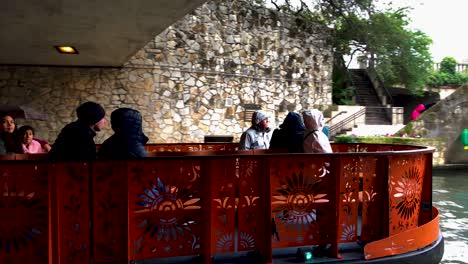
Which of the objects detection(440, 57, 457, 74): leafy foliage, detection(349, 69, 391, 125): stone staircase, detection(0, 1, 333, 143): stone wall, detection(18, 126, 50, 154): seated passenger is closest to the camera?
detection(18, 126, 50, 154): seated passenger

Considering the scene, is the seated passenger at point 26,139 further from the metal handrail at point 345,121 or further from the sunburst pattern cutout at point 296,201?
the metal handrail at point 345,121

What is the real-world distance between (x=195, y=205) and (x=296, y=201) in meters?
0.93

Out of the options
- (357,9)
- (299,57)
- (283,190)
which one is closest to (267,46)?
(299,57)

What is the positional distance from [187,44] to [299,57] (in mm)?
5311

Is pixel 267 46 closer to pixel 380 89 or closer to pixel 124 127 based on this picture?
pixel 380 89

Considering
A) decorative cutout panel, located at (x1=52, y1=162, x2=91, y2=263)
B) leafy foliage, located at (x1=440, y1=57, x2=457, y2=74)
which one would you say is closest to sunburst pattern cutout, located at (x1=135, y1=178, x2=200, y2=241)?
decorative cutout panel, located at (x1=52, y1=162, x2=91, y2=263)

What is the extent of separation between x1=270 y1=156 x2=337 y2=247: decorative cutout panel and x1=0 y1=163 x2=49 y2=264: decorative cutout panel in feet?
6.26

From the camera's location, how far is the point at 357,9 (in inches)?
834

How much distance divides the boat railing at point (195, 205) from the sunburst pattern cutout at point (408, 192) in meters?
0.02

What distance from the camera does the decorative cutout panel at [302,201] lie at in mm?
3750

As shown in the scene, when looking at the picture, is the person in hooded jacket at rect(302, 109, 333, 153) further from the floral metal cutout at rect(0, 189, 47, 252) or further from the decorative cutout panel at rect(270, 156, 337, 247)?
the floral metal cutout at rect(0, 189, 47, 252)

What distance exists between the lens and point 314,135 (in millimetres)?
4391

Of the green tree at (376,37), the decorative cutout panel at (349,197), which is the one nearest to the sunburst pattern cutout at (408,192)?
the decorative cutout panel at (349,197)

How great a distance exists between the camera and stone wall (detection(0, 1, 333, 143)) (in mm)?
12477
